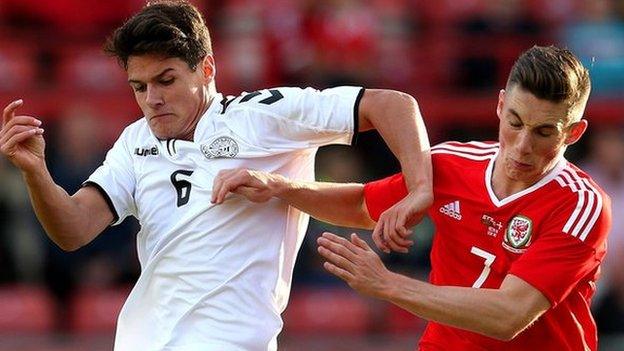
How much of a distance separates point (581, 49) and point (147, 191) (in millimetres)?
6989

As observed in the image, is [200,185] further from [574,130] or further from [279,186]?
[574,130]

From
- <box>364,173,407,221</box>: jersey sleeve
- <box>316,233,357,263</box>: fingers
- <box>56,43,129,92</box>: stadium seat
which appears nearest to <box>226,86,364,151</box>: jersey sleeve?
<box>364,173,407,221</box>: jersey sleeve

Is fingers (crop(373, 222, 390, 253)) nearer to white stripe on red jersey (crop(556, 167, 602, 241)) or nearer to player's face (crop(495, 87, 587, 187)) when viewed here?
player's face (crop(495, 87, 587, 187))

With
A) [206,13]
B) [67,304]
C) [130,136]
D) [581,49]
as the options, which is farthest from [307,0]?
[130,136]

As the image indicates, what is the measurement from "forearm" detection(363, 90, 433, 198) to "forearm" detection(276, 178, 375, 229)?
1.25 feet

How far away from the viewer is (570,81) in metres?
5.51

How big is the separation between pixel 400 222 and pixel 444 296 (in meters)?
0.32

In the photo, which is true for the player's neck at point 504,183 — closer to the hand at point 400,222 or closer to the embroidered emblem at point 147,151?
the hand at point 400,222

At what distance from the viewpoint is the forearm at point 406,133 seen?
Result: 18.7 feet

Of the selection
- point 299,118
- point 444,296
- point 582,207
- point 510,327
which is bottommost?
point 510,327

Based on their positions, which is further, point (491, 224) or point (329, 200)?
point (329, 200)

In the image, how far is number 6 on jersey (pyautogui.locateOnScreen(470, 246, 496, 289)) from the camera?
571cm

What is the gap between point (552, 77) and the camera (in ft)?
18.0

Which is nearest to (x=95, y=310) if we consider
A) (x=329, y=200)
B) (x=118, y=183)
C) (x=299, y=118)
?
(x=118, y=183)
